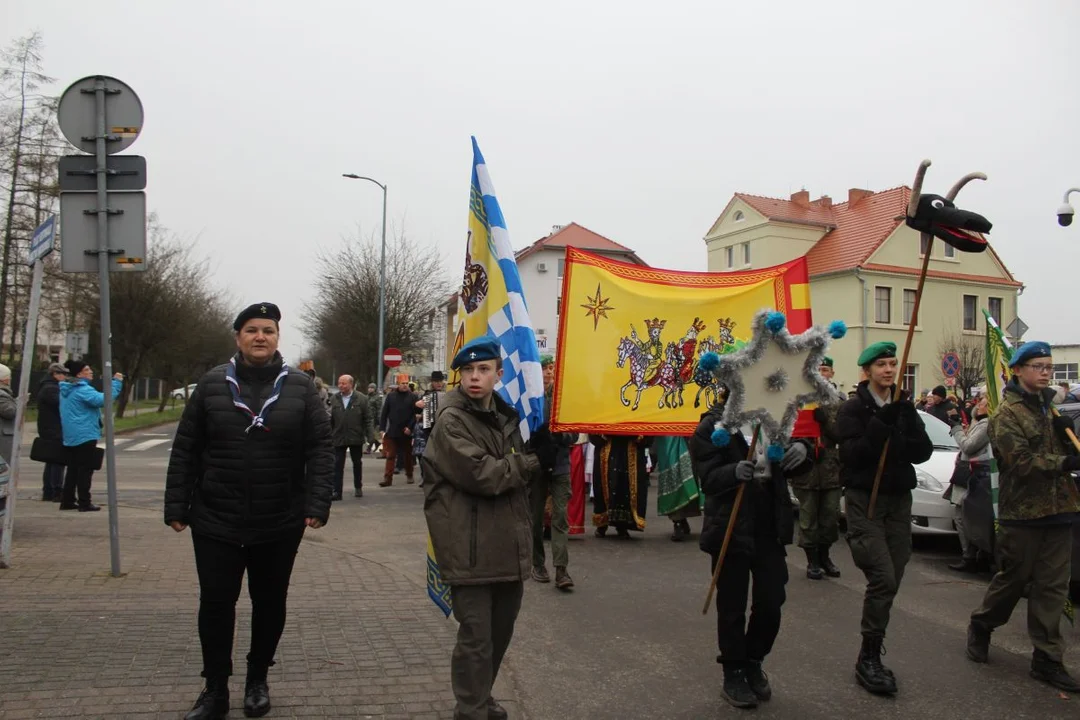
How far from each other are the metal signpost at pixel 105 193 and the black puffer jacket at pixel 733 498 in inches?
186

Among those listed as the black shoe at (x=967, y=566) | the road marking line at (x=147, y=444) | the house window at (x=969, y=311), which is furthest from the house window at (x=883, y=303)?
the black shoe at (x=967, y=566)

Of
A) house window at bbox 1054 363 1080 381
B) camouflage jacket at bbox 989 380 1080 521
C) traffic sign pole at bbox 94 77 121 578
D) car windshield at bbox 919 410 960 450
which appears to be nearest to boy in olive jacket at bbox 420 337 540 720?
camouflage jacket at bbox 989 380 1080 521

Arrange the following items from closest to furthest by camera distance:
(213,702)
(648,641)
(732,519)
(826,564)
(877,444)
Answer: (213,702) → (732,519) → (877,444) → (648,641) → (826,564)

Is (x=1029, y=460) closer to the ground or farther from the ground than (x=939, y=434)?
farther from the ground

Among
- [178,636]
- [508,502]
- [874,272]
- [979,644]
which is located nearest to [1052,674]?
[979,644]

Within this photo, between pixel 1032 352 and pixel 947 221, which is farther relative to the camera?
pixel 1032 352

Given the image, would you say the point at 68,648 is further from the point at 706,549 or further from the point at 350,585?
the point at 706,549

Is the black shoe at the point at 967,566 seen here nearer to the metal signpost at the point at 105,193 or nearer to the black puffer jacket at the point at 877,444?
the black puffer jacket at the point at 877,444

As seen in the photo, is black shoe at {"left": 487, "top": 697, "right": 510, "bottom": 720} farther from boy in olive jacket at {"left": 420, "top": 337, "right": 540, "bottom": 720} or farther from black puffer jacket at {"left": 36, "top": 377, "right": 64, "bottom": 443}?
black puffer jacket at {"left": 36, "top": 377, "right": 64, "bottom": 443}

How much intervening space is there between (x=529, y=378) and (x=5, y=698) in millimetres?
2974

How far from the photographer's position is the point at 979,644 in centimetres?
552

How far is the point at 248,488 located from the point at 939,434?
8712 mm

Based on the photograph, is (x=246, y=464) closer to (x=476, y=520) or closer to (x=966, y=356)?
(x=476, y=520)

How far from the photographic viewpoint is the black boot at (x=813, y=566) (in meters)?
7.97
